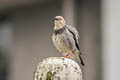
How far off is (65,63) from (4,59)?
10371 millimetres

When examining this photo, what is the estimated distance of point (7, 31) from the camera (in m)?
12.3

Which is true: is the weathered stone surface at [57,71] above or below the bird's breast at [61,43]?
below

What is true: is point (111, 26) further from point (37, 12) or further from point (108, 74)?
point (37, 12)

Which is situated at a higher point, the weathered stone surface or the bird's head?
the bird's head

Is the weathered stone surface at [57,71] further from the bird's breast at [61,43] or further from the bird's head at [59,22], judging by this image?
the bird's breast at [61,43]

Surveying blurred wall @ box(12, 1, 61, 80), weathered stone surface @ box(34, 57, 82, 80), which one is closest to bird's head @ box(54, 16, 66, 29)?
weathered stone surface @ box(34, 57, 82, 80)

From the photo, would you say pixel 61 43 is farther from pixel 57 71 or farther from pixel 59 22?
pixel 57 71

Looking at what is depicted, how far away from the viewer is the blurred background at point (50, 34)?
9.55 m

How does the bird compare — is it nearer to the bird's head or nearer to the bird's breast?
the bird's breast

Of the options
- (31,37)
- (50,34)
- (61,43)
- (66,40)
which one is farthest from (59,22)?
(31,37)

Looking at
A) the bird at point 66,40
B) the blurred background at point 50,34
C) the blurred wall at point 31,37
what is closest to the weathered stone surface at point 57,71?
the bird at point 66,40

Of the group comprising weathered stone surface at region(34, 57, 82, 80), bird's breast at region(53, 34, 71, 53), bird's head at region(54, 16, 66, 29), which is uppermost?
bird's head at region(54, 16, 66, 29)

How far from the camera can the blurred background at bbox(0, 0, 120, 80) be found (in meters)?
9.55

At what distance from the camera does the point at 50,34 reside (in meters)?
11.2
